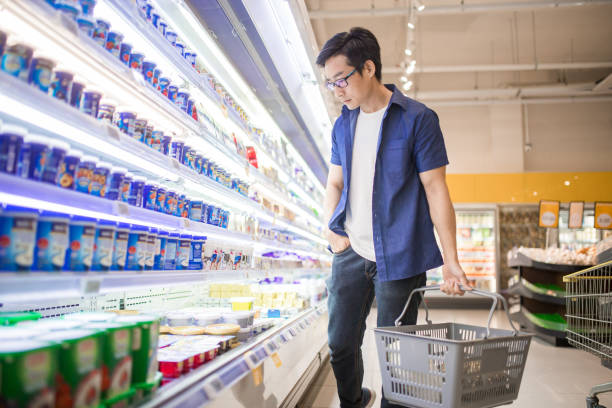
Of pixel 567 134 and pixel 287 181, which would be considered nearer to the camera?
pixel 287 181

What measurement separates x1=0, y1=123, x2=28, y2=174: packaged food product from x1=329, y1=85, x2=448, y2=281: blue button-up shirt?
50.1 inches

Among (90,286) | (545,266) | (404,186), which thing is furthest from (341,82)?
(545,266)

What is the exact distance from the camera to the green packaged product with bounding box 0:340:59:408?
874 millimetres

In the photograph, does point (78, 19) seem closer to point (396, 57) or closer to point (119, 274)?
point (119, 274)

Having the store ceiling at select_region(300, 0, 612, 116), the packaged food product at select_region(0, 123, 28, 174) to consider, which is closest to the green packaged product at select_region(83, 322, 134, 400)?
the packaged food product at select_region(0, 123, 28, 174)

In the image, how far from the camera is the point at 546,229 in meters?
9.72

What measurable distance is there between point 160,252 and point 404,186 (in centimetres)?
99

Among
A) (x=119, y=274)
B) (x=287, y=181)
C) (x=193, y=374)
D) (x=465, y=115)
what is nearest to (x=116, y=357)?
(x=119, y=274)

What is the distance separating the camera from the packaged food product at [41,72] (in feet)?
3.79

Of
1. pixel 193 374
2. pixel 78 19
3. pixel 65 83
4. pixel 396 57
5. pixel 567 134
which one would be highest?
pixel 396 57

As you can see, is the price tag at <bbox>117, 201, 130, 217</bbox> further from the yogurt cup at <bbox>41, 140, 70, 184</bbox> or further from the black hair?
the black hair

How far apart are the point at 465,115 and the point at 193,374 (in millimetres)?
10707

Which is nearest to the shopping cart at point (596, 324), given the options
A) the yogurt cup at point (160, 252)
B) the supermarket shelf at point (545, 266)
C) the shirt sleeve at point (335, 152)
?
the shirt sleeve at point (335, 152)

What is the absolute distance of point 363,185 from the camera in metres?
2.09
